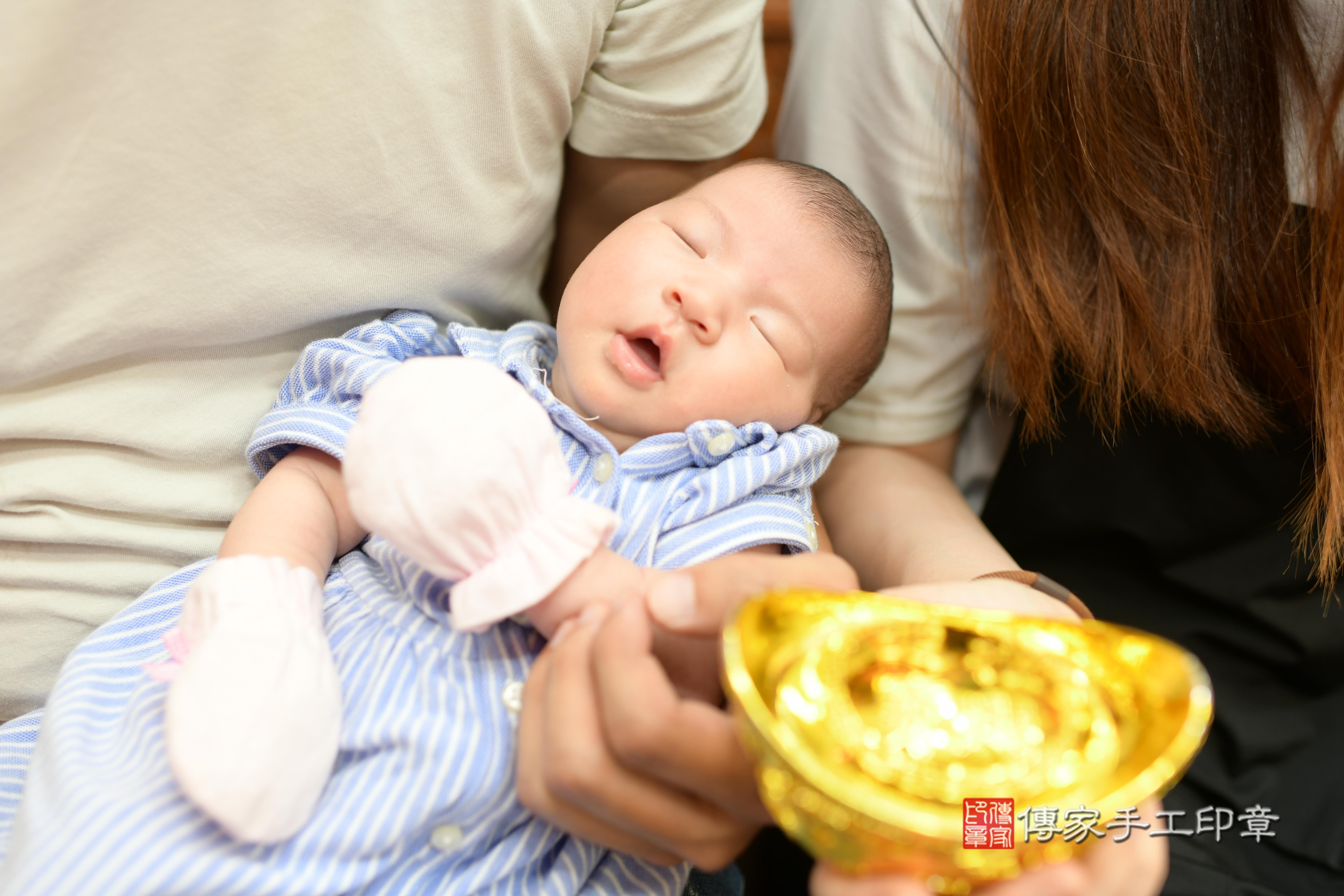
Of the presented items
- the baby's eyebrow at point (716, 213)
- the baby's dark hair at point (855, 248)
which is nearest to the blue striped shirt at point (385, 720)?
the baby's dark hair at point (855, 248)

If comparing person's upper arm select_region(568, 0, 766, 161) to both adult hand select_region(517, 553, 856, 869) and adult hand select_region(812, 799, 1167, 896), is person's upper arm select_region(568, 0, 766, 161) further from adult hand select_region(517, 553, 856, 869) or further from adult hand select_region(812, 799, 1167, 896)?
adult hand select_region(812, 799, 1167, 896)

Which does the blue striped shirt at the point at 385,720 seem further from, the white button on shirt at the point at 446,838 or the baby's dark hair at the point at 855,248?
the baby's dark hair at the point at 855,248

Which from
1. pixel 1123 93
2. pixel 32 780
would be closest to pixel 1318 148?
pixel 1123 93

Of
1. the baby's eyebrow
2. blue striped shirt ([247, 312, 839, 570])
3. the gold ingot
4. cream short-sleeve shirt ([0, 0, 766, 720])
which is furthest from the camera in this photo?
the baby's eyebrow

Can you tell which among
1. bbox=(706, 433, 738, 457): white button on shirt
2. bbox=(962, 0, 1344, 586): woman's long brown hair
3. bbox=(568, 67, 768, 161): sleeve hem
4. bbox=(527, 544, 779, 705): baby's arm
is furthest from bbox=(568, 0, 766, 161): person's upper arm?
bbox=(527, 544, 779, 705): baby's arm

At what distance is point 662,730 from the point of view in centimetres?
53

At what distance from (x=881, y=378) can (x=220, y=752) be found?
859mm

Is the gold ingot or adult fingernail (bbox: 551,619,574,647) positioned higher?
the gold ingot

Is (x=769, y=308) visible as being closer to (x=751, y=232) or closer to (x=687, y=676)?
(x=751, y=232)

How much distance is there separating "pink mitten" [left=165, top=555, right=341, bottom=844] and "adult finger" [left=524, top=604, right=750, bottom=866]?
0.16m

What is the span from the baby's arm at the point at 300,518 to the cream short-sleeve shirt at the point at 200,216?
0.10m

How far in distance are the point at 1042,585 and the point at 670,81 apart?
2.26 feet

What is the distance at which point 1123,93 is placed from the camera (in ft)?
2.96

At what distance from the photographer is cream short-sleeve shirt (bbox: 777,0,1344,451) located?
3.26 ft
